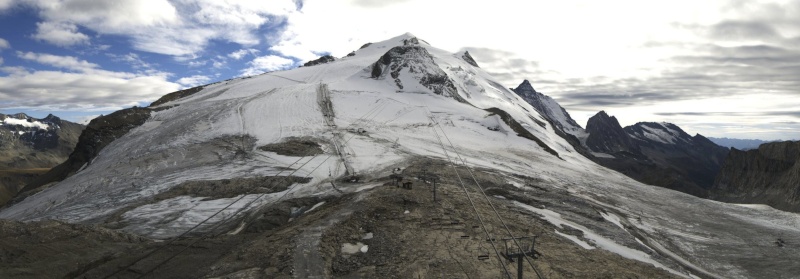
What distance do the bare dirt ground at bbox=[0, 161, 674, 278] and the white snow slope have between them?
3533mm

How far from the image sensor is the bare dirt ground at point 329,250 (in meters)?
14.2

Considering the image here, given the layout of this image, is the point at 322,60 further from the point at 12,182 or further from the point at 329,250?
the point at 12,182

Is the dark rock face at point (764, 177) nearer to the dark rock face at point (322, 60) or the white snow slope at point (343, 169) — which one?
the white snow slope at point (343, 169)

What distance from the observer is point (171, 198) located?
2525cm

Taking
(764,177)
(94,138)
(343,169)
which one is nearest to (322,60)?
(94,138)

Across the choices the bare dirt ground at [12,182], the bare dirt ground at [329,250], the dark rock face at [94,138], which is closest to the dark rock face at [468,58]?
the dark rock face at [94,138]

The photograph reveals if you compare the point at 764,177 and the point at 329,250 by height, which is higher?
the point at 329,250

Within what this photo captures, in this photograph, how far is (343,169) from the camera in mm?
32250

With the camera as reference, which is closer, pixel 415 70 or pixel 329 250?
pixel 329 250

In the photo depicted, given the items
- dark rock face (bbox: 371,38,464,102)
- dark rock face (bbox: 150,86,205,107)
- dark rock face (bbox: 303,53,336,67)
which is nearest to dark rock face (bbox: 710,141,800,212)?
dark rock face (bbox: 371,38,464,102)

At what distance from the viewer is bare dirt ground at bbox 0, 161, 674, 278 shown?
1423 cm

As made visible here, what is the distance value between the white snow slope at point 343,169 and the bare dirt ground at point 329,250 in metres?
3.53

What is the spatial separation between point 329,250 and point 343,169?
16.6m

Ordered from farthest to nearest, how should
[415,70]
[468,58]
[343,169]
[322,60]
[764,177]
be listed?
[468,58], [322,60], [764,177], [415,70], [343,169]
